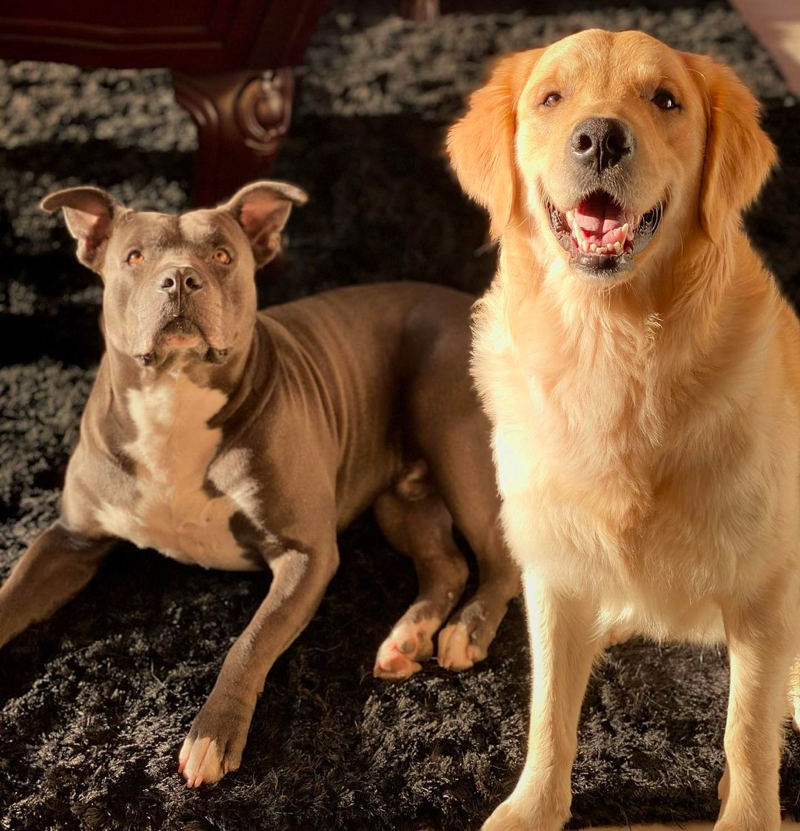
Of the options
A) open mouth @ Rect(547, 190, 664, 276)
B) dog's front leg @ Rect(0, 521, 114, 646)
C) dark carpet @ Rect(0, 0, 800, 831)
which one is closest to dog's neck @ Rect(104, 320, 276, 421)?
dog's front leg @ Rect(0, 521, 114, 646)

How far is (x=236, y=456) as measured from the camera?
1.96 metres

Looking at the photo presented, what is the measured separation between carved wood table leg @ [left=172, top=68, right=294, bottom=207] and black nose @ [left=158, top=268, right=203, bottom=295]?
762 millimetres

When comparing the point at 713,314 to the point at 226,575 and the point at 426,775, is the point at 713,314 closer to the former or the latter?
the point at 426,775

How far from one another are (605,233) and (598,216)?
0.09 feet

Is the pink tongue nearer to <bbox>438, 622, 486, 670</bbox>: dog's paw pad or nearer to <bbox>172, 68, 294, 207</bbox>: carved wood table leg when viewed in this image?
<bbox>438, 622, 486, 670</bbox>: dog's paw pad

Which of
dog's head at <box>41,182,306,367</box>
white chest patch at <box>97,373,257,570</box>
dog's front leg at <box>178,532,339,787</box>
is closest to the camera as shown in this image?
dog's front leg at <box>178,532,339,787</box>

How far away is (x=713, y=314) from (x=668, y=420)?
0.49ft

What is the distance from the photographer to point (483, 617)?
6.59 feet

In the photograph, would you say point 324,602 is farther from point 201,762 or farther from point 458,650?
point 201,762

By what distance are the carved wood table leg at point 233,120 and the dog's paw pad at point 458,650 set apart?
3.95ft

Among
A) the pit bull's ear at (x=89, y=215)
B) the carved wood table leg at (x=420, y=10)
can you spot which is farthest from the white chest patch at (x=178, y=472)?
the carved wood table leg at (x=420, y=10)

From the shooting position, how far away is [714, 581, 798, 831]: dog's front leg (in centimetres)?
146

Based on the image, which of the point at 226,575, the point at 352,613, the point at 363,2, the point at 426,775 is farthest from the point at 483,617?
the point at 363,2

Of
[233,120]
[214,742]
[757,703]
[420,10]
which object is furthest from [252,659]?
[420,10]
